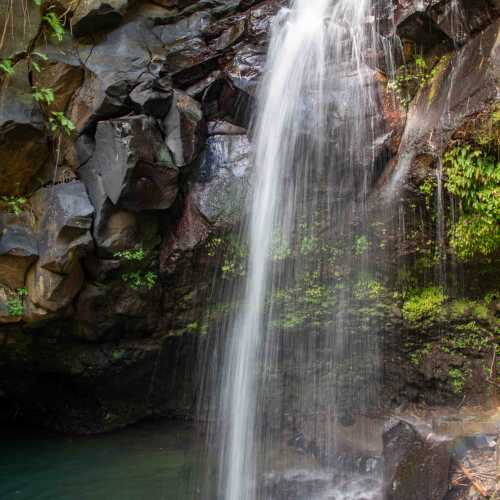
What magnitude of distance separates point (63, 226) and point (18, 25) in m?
2.85

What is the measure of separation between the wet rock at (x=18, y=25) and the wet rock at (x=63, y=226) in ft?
6.30

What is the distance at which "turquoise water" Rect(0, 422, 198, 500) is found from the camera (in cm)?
609

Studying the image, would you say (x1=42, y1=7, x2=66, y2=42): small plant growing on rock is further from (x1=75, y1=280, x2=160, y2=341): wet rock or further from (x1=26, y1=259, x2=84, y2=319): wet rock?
(x1=75, y1=280, x2=160, y2=341): wet rock

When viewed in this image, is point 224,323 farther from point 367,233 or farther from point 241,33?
point 241,33

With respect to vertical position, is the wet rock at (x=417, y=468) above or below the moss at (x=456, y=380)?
below

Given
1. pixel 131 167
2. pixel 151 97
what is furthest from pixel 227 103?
pixel 131 167

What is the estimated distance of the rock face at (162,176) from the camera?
19.8 feet

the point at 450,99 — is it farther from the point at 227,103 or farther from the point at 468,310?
the point at 227,103

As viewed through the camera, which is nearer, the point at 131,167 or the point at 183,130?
the point at 131,167

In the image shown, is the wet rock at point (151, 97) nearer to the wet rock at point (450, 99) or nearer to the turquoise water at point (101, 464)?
the wet rock at point (450, 99)

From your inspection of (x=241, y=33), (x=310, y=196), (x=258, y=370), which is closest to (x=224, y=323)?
(x=258, y=370)

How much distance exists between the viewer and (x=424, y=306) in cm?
620

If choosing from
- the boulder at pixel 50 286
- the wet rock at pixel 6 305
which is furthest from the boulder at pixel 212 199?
the wet rock at pixel 6 305

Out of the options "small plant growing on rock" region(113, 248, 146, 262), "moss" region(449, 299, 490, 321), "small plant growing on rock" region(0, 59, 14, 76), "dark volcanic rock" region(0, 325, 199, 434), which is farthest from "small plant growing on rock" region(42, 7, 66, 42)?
"moss" region(449, 299, 490, 321)
